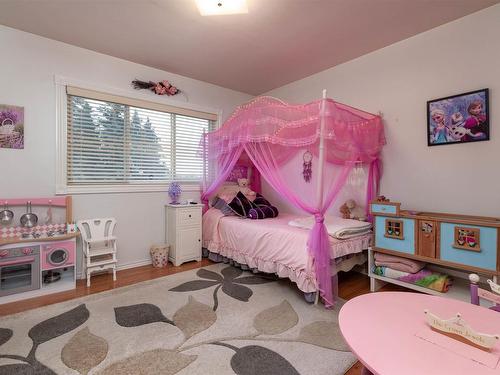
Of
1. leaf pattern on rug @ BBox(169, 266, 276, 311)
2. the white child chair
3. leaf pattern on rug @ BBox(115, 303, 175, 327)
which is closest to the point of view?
leaf pattern on rug @ BBox(115, 303, 175, 327)

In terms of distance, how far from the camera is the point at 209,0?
83.8 inches

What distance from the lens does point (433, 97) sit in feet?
8.99

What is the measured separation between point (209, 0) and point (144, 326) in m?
2.75

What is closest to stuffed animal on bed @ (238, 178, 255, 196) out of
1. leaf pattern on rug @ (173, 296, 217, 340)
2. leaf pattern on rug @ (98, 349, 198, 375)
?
leaf pattern on rug @ (173, 296, 217, 340)

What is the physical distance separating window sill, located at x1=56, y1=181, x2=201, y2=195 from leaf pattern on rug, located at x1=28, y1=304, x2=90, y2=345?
141 centimetres

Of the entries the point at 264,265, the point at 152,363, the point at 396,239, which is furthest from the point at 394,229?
the point at 152,363

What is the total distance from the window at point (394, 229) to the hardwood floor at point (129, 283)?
687 millimetres

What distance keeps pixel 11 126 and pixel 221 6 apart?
254 cm

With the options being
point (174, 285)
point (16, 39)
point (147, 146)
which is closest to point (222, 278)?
point (174, 285)

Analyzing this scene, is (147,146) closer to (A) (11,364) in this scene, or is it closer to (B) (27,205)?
(B) (27,205)

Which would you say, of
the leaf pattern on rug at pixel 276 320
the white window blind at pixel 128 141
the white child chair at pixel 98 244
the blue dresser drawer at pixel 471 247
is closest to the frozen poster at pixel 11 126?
the white window blind at pixel 128 141

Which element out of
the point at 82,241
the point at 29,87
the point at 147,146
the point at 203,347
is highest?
the point at 29,87

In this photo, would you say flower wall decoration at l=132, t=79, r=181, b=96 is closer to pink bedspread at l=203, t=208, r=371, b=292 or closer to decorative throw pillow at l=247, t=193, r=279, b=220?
pink bedspread at l=203, t=208, r=371, b=292

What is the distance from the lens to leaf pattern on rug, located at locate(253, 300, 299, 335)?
2.04 metres
